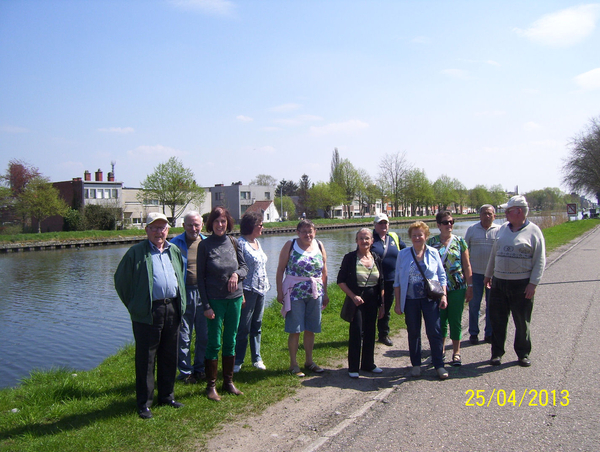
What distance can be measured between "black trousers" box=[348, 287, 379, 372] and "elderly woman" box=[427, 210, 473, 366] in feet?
3.29

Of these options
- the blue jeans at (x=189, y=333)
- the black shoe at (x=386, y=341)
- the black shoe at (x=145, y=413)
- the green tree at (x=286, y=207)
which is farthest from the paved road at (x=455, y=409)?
the green tree at (x=286, y=207)

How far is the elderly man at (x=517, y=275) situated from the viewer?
583 centimetres

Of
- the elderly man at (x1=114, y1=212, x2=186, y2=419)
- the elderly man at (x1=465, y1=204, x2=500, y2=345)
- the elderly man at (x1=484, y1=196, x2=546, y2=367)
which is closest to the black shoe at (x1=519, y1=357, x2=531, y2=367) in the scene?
the elderly man at (x1=484, y1=196, x2=546, y2=367)

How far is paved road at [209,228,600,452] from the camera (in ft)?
12.9

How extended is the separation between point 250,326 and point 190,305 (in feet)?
3.24

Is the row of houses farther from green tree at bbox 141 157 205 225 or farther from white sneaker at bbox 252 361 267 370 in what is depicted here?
white sneaker at bbox 252 361 267 370

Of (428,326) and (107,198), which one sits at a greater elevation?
(107,198)

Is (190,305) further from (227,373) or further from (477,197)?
(477,197)

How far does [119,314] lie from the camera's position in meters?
14.3

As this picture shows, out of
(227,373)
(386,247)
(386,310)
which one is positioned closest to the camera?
(227,373)

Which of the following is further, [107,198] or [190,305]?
[107,198]

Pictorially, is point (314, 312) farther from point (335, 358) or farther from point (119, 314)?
point (119, 314)

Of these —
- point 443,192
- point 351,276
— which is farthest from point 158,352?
point 443,192
